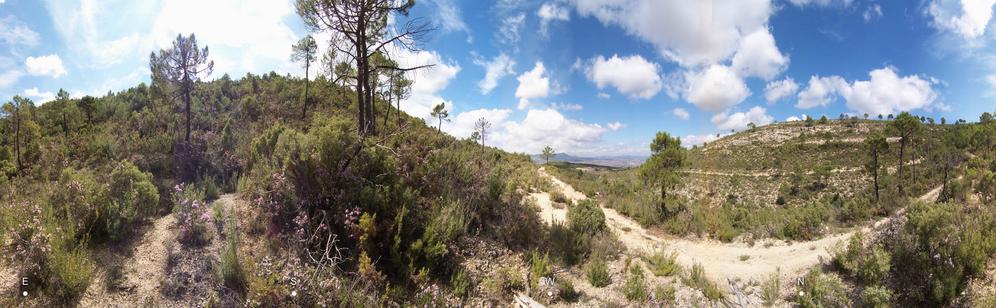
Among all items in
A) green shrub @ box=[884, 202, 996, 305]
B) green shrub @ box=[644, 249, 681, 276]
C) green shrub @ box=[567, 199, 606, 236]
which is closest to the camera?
green shrub @ box=[884, 202, 996, 305]

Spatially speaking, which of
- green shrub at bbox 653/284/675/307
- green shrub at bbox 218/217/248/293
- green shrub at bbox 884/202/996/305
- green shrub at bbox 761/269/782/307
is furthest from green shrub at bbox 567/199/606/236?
green shrub at bbox 218/217/248/293

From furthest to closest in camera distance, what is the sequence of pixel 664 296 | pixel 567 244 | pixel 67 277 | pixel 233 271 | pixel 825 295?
pixel 567 244 < pixel 664 296 < pixel 825 295 < pixel 233 271 < pixel 67 277

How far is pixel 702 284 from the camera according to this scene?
241 inches

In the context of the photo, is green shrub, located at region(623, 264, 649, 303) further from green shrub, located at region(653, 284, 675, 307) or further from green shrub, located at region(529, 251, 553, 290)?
green shrub, located at region(529, 251, 553, 290)

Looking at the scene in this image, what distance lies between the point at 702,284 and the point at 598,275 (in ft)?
5.89

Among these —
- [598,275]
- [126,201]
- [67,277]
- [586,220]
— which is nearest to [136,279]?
[67,277]

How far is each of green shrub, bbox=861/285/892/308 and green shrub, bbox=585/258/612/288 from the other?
11.4 ft

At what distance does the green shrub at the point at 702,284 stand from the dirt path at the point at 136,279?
754cm

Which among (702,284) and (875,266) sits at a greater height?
(875,266)

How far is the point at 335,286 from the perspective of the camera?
14.2 feet

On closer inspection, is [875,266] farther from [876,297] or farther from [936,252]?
[876,297]

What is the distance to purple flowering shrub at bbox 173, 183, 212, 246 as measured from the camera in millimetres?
4852

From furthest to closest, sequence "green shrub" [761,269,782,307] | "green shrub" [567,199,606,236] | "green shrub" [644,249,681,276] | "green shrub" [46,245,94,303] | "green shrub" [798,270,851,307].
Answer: "green shrub" [567,199,606,236] → "green shrub" [644,249,681,276] → "green shrub" [761,269,782,307] → "green shrub" [798,270,851,307] → "green shrub" [46,245,94,303]

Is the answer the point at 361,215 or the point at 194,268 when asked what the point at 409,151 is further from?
the point at 194,268
